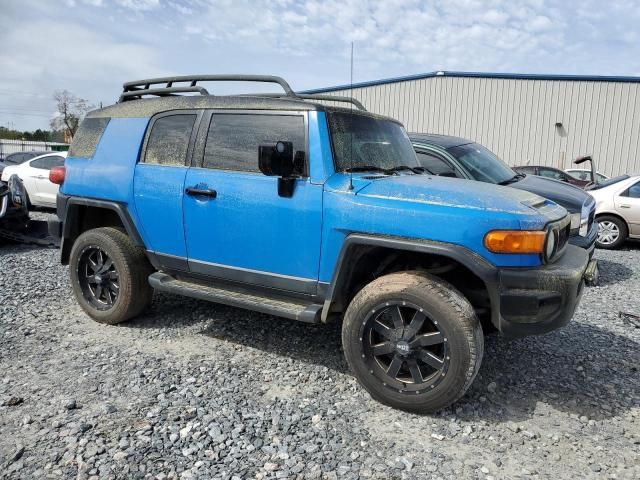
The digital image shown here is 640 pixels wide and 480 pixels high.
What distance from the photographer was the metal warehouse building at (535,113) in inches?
768

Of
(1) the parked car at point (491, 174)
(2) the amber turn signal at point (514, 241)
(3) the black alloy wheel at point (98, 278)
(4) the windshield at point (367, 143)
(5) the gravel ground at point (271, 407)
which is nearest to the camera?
(5) the gravel ground at point (271, 407)

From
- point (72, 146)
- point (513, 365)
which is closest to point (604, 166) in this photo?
point (513, 365)

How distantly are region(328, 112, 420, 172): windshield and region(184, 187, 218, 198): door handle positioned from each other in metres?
0.96

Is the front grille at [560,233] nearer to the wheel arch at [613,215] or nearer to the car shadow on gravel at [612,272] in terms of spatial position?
the car shadow on gravel at [612,272]

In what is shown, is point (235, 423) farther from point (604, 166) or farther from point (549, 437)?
point (604, 166)

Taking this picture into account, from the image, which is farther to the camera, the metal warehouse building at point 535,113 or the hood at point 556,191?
the metal warehouse building at point 535,113

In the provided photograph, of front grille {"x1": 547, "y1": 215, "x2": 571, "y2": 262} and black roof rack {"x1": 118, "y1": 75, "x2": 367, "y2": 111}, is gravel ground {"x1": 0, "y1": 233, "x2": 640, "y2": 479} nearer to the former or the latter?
front grille {"x1": 547, "y1": 215, "x2": 571, "y2": 262}

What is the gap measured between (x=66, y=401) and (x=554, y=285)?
3084mm

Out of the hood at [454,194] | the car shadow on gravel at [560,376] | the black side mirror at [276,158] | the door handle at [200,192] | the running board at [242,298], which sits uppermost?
the black side mirror at [276,158]

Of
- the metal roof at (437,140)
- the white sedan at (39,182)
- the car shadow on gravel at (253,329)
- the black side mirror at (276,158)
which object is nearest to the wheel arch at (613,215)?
the metal roof at (437,140)

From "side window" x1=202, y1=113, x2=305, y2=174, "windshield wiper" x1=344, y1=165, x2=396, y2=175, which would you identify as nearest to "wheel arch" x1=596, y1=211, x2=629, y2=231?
"windshield wiper" x1=344, y1=165, x2=396, y2=175

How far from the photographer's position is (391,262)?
3.49m

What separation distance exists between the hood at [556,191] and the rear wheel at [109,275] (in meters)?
4.39

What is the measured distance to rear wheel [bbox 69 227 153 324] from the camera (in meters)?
4.31
